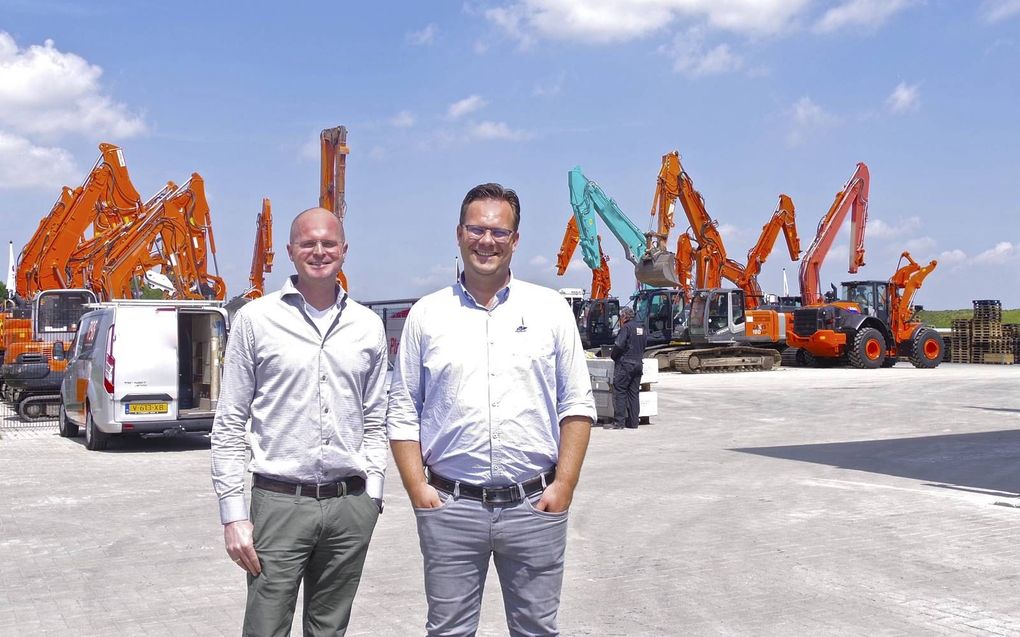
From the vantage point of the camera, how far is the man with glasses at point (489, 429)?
3.54 metres

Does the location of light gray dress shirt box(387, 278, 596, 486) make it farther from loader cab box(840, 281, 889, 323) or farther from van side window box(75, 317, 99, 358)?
loader cab box(840, 281, 889, 323)

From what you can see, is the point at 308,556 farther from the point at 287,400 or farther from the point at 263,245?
the point at 263,245

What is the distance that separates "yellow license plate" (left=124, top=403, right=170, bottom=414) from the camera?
13.9 metres

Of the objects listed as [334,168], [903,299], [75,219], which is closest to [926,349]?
[903,299]

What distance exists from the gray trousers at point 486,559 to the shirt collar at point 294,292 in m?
0.82

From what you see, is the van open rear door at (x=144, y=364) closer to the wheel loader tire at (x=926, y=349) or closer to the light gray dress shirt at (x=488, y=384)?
the light gray dress shirt at (x=488, y=384)

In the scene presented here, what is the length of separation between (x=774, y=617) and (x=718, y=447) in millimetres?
8753

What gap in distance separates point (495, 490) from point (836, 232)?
131ft

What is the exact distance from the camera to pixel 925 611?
19.9ft

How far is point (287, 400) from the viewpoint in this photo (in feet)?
12.2

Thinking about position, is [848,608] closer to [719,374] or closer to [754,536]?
[754,536]

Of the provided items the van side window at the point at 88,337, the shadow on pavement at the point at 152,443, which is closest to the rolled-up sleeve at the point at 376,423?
the shadow on pavement at the point at 152,443

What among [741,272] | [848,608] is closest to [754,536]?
[848,608]

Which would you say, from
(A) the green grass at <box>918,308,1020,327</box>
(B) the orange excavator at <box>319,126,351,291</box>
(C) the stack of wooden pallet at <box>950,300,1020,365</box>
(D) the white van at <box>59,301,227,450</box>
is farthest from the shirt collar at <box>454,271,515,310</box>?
(A) the green grass at <box>918,308,1020,327</box>
